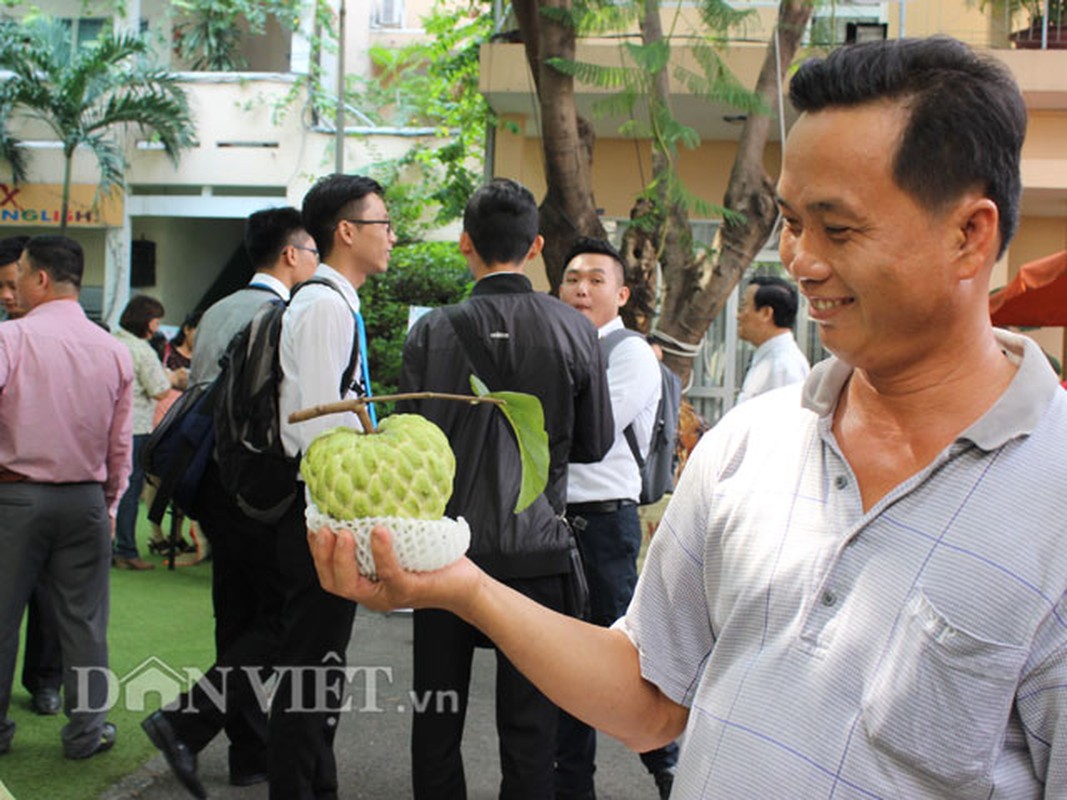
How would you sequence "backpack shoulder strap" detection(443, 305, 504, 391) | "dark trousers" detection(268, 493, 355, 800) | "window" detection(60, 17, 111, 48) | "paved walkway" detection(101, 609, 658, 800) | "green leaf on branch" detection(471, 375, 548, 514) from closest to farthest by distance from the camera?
"green leaf on branch" detection(471, 375, 548, 514) < "backpack shoulder strap" detection(443, 305, 504, 391) < "dark trousers" detection(268, 493, 355, 800) < "paved walkway" detection(101, 609, 658, 800) < "window" detection(60, 17, 111, 48)

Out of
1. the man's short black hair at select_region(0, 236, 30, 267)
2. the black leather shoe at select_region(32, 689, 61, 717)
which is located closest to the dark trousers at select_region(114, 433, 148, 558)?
the man's short black hair at select_region(0, 236, 30, 267)

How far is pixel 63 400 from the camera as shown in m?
4.98

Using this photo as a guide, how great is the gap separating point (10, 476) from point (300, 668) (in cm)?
175

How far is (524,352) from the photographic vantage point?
3951 mm

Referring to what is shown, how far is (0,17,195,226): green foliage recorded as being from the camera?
17453mm

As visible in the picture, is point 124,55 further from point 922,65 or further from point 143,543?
point 922,65

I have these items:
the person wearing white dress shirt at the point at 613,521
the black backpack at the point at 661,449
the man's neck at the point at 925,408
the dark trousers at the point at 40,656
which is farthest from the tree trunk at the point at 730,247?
the man's neck at the point at 925,408

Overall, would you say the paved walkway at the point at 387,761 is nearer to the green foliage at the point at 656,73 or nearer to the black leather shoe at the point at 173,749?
the black leather shoe at the point at 173,749

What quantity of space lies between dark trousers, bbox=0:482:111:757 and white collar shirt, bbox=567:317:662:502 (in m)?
2.19

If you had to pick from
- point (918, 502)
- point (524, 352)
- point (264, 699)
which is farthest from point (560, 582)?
point (918, 502)

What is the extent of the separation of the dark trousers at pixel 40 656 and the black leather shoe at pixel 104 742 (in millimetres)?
747

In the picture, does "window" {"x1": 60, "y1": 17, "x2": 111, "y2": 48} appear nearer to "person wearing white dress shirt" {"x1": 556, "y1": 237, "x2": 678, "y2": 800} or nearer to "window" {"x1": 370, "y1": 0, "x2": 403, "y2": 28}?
"window" {"x1": 370, "y1": 0, "x2": 403, "y2": 28}

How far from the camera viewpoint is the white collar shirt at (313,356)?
3.97 m

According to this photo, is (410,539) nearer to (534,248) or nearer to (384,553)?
(384,553)
